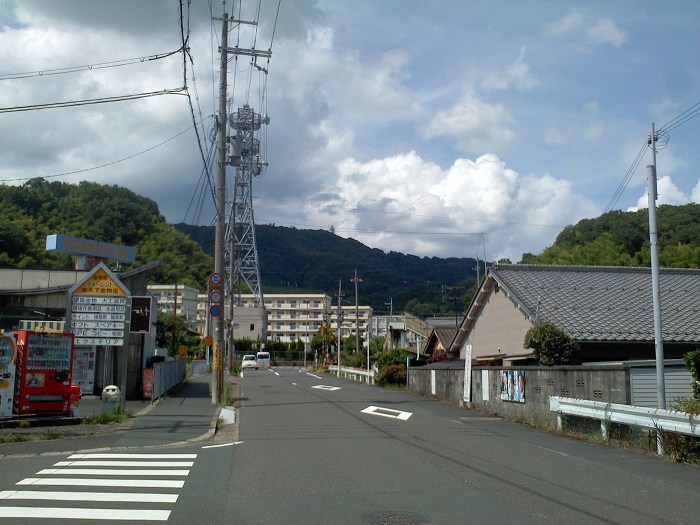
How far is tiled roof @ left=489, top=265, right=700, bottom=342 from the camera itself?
2378 centimetres

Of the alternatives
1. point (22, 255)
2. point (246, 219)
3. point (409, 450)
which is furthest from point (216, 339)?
point (246, 219)

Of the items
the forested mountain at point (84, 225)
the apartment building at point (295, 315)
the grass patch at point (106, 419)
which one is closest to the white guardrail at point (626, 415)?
the grass patch at point (106, 419)

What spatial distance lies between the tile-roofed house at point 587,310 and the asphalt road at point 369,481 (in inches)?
375

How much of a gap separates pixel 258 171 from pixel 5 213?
73.2 ft

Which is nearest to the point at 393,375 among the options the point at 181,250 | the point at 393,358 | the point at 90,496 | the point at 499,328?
the point at 393,358

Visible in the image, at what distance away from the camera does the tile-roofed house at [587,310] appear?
932 inches

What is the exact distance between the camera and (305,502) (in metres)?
8.08

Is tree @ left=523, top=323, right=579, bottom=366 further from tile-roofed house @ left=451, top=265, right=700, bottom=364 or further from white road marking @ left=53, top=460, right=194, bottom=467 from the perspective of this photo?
white road marking @ left=53, top=460, right=194, bottom=467

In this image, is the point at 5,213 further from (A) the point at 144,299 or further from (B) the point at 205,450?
(B) the point at 205,450

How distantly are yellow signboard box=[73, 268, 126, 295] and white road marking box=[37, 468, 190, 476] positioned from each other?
9893mm

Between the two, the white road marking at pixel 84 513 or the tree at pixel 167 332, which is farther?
the tree at pixel 167 332

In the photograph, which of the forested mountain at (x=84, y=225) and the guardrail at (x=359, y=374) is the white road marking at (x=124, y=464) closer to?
the guardrail at (x=359, y=374)

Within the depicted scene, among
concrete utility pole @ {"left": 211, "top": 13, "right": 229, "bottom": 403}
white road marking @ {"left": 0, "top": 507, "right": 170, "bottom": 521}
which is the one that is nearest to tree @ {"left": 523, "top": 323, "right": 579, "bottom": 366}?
concrete utility pole @ {"left": 211, "top": 13, "right": 229, "bottom": 403}

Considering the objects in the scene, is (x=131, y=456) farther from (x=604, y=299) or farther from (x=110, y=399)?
(x=604, y=299)
